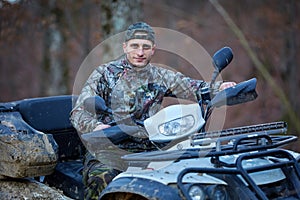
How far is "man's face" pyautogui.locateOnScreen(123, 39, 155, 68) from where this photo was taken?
17.0 ft

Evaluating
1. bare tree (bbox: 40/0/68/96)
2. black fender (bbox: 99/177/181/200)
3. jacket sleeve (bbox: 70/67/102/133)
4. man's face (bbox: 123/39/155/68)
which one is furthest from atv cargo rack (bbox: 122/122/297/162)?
bare tree (bbox: 40/0/68/96)

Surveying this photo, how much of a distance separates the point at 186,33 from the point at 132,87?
40.3ft

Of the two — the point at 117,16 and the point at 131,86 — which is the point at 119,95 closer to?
the point at 131,86

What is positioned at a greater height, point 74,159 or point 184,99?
point 184,99

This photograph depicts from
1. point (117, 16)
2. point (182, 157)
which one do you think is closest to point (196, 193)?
point (182, 157)

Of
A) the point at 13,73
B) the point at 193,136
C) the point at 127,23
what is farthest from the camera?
the point at 13,73

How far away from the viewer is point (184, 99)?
5.51 m

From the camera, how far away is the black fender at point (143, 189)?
149 inches

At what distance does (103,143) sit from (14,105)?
133cm

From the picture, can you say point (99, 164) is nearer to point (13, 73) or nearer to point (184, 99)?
point (184, 99)

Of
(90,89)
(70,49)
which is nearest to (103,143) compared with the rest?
(90,89)

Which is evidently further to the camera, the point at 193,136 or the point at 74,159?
the point at 74,159

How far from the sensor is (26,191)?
4895 mm

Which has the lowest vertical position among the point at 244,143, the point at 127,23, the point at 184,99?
the point at 244,143
